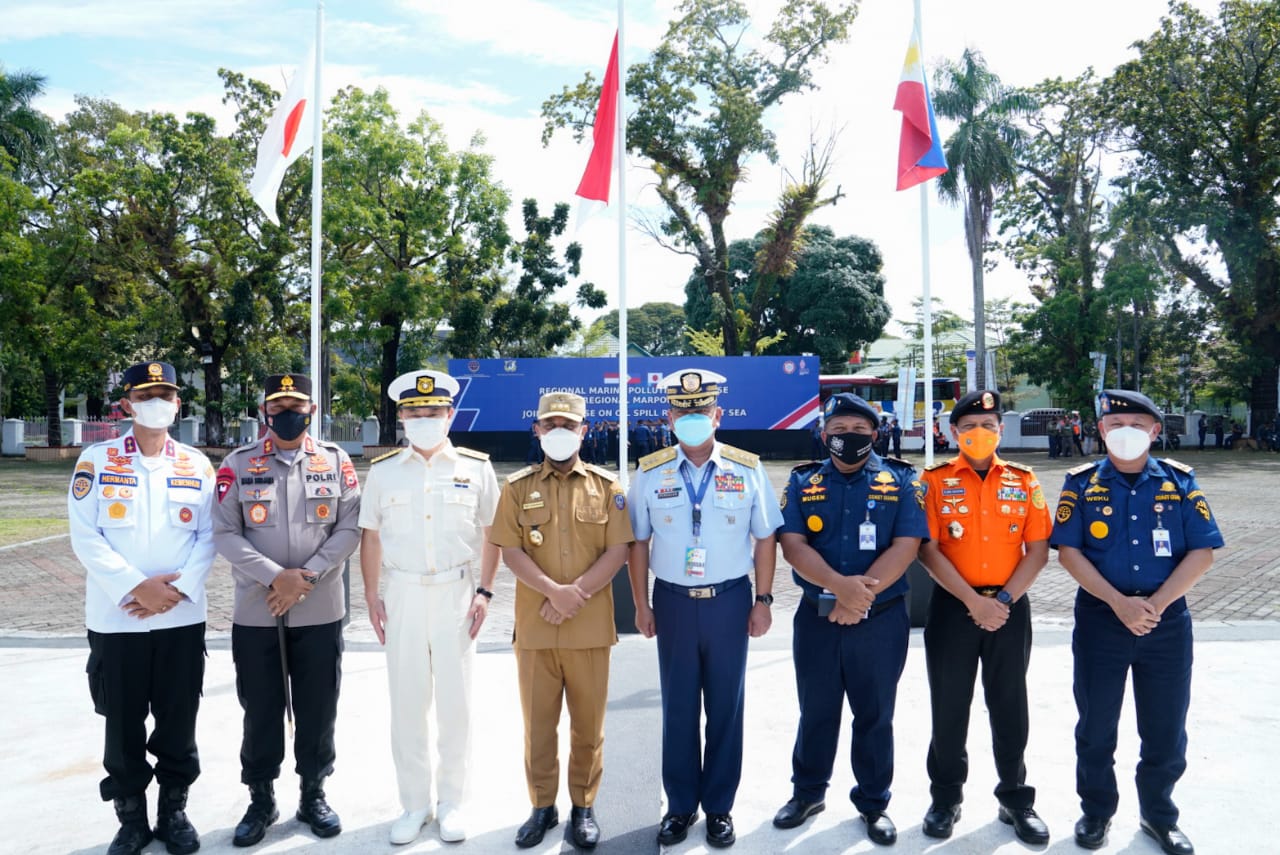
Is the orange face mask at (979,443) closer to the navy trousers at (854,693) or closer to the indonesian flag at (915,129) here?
the navy trousers at (854,693)

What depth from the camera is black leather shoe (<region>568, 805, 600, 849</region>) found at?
Result: 138 inches

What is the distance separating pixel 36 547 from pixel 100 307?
22488mm

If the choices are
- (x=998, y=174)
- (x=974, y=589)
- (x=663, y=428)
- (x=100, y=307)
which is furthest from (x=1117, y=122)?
(x=100, y=307)

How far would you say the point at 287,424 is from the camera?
3.85m

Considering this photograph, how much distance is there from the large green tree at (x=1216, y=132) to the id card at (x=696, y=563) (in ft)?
100

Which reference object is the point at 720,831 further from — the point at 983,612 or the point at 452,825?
the point at 983,612

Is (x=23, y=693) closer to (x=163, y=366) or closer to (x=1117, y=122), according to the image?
(x=163, y=366)

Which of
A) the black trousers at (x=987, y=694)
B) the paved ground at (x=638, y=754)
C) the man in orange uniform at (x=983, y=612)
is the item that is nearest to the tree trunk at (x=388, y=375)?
the paved ground at (x=638, y=754)

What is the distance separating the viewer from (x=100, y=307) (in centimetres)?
3050

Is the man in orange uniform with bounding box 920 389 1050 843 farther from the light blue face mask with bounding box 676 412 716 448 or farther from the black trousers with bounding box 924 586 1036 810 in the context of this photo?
the light blue face mask with bounding box 676 412 716 448

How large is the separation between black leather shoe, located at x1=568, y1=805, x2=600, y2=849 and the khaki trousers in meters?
0.03

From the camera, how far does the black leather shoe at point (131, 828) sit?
11.4ft

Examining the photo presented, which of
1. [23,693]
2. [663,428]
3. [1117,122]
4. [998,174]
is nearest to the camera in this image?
[23,693]

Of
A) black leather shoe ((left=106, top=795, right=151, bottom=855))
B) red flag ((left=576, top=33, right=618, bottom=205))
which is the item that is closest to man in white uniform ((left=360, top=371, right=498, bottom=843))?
black leather shoe ((left=106, top=795, right=151, bottom=855))
